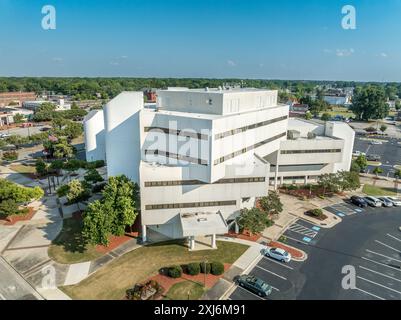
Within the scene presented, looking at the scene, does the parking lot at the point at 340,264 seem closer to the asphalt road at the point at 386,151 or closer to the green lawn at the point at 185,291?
the green lawn at the point at 185,291

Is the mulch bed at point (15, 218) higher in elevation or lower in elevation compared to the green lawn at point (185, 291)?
higher

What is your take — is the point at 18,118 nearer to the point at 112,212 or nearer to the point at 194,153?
the point at 112,212

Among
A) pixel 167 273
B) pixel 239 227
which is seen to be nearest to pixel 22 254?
pixel 167 273

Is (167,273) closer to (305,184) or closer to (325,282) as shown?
(325,282)

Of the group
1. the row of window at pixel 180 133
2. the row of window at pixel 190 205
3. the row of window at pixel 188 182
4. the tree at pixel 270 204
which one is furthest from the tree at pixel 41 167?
the tree at pixel 270 204

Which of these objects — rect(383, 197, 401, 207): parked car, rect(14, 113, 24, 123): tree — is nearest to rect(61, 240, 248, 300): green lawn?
rect(383, 197, 401, 207): parked car

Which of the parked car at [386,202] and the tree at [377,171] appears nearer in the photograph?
the parked car at [386,202]

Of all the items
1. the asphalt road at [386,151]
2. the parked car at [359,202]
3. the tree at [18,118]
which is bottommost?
the parked car at [359,202]
